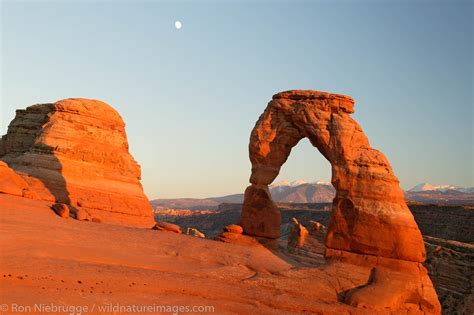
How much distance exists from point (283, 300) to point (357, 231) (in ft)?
14.3

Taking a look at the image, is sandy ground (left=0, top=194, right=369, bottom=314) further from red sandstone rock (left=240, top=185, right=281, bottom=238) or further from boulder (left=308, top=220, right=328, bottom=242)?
boulder (left=308, top=220, right=328, bottom=242)

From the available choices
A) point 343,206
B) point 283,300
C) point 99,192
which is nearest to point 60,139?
point 99,192

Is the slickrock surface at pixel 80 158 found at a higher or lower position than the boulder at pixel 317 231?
higher

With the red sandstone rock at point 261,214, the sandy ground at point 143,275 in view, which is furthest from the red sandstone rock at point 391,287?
the red sandstone rock at point 261,214

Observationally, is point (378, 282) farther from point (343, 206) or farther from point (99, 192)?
point (99, 192)

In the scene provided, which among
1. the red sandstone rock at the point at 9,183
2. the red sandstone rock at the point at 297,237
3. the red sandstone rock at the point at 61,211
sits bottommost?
the red sandstone rock at the point at 297,237

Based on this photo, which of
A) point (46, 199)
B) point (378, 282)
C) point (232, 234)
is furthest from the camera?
point (46, 199)

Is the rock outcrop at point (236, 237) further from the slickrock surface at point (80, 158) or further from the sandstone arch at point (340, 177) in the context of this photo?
the slickrock surface at point (80, 158)

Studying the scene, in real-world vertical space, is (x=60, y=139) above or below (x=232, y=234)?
above

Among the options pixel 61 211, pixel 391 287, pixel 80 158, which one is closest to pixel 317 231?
pixel 80 158

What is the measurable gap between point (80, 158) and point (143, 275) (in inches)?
675

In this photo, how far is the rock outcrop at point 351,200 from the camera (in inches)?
468

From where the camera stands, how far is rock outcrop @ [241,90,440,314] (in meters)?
11.9

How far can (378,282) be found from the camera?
38.3 feet
